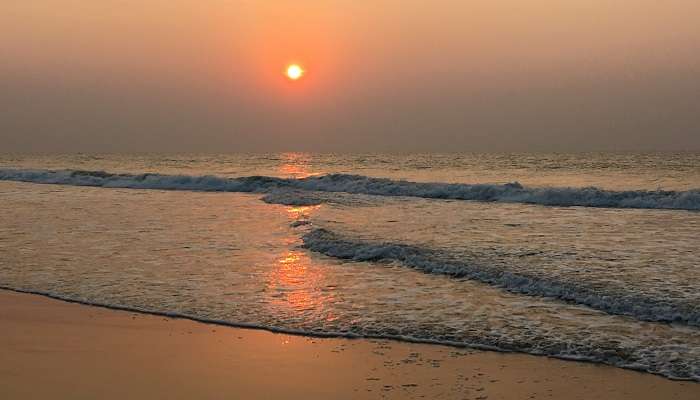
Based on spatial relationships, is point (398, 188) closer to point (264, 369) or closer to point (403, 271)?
point (403, 271)

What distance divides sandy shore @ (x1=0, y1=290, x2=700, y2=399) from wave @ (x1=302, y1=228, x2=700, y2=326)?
263 cm

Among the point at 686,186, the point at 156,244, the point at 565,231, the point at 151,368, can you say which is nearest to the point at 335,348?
the point at 151,368

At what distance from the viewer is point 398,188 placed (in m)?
39.4

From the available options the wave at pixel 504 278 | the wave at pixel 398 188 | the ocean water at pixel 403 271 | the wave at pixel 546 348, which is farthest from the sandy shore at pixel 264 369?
the wave at pixel 398 188

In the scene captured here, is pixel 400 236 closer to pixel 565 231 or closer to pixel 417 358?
pixel 565 231

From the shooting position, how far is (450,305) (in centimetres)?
1012

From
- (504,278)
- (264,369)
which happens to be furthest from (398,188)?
(264,369)

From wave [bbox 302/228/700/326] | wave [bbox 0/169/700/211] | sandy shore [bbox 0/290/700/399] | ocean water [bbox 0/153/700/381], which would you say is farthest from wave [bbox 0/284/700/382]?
wave [bbox 0/169/700/211]

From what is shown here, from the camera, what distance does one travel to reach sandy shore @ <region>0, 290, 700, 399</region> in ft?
20.9

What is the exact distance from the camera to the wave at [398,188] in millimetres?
30469

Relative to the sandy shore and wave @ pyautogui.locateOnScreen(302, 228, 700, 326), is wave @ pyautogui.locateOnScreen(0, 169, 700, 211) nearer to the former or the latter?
wave @ pyautogui.locateOnScreen(302, 228, 700, 326)

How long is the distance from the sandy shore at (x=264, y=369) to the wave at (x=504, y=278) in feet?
8.63

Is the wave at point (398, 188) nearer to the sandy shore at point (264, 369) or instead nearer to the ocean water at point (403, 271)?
the ocean water at point (403, 271)

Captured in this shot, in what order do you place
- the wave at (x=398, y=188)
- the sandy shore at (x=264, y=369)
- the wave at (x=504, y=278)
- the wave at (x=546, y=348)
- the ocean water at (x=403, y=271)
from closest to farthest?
the sandy shore at (x=264, y=369)
the wave at (x=546, y=348)
the ocean water at (x=403, y=271)
the wave at (x=504, y=278)
the wave at (x=398, y=188)
